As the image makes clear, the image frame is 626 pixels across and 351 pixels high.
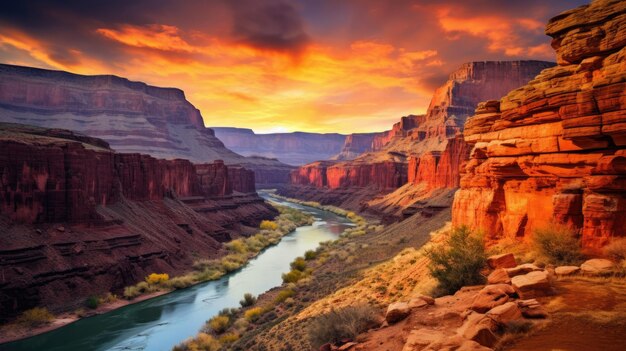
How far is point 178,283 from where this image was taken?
35531 mm

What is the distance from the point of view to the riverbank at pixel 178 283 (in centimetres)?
2456

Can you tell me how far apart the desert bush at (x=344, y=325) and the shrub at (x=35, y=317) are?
21.5m

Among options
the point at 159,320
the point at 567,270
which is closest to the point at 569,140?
the point at 567,270

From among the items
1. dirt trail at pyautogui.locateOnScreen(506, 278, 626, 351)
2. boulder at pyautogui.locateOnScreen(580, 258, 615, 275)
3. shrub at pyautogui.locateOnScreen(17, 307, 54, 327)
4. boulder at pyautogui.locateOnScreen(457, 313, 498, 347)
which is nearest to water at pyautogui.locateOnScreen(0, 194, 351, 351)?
shrub at pyautogui.locateOnScreen(17, 307, 54, 327)

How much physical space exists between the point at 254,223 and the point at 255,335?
176 ft

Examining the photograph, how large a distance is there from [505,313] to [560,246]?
531cm

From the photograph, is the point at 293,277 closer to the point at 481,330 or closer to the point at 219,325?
the point at 219,325

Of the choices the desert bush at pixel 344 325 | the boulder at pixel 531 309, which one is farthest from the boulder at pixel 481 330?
the desert bush at pixel 344 325

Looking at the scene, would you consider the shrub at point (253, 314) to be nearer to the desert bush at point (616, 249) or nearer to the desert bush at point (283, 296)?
the desert bush at point (283, 296)

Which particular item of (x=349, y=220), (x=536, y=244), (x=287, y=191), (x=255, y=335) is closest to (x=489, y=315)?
(x=536, y=244)

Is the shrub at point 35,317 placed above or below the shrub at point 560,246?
below

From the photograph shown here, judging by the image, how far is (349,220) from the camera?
281 feet

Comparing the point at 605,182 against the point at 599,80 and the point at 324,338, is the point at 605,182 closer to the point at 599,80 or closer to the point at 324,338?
the point at 599,80

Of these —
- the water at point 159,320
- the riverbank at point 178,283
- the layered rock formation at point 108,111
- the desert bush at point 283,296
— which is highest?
the layered rock formation at point 108,111
